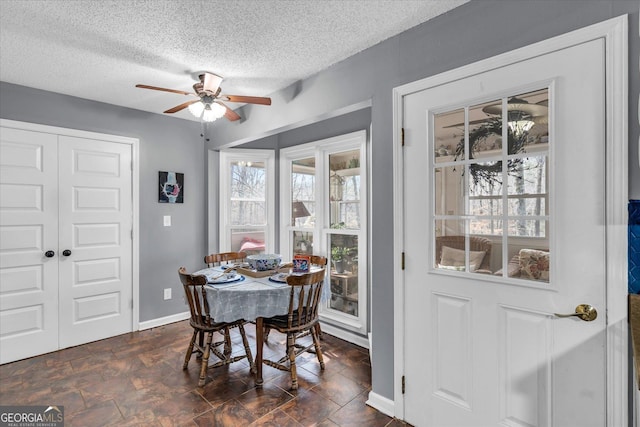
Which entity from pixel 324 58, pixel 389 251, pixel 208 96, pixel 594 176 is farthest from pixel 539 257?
pixel 208 96

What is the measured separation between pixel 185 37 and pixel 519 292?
247 centimetres

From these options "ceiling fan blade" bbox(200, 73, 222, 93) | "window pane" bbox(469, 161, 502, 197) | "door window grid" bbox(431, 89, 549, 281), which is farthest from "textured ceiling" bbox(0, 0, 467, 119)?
"window pane" bbox(469, 161, 502, 197)

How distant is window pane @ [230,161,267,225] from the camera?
4.15m

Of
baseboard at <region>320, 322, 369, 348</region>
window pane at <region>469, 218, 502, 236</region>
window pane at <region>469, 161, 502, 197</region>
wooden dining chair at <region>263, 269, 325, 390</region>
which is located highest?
window pane at <region>469, 161, 502, 197</region>

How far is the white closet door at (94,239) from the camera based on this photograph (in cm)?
314

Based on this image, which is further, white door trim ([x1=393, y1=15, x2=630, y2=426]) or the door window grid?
the door window grid

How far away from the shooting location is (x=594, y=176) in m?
1.37

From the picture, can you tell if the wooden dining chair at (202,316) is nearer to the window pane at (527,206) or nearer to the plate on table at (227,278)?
the plate on table at (227,278)

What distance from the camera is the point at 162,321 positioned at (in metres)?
3.75

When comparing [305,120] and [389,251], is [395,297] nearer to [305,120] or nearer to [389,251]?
[389,251]

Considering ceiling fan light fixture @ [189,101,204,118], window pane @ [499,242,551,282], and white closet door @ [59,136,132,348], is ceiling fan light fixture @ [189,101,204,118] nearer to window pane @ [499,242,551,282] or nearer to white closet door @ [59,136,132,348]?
white closet door @ [59,136,132,348]

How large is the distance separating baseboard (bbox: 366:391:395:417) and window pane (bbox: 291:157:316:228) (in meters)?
2.00

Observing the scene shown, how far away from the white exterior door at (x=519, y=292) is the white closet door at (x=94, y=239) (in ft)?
10.0

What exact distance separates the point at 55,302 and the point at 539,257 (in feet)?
13.0
